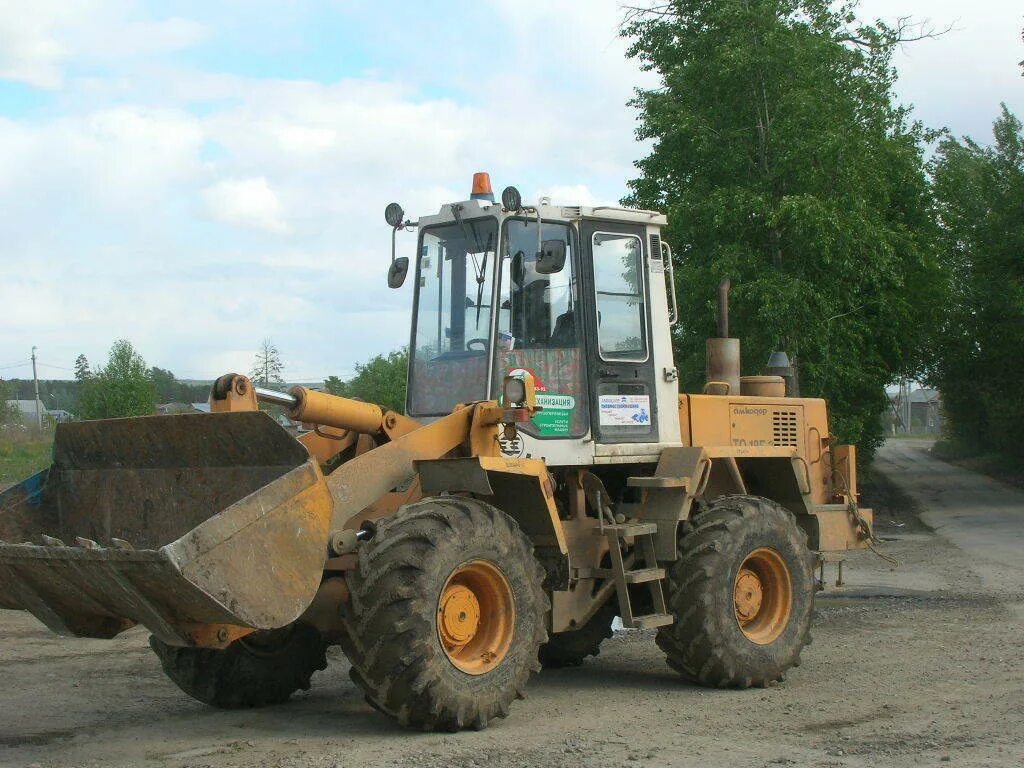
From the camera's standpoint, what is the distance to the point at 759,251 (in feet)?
76.7

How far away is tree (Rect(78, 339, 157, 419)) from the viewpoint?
52.6m

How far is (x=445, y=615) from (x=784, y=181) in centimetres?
1808

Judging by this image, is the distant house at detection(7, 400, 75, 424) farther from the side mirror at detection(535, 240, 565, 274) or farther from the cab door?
the side mirror at detection(535, 240, 565, 274)

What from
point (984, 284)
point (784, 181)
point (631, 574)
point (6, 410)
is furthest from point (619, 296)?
point (6, 410)

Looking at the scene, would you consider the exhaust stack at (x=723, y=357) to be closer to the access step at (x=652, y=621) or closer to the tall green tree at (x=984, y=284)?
the access step at (x=652, y=621)

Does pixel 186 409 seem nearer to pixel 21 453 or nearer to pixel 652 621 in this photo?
pixel 652 621

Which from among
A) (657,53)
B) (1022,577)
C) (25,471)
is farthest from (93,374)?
(1022,577)

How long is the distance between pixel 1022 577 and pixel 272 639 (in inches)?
455

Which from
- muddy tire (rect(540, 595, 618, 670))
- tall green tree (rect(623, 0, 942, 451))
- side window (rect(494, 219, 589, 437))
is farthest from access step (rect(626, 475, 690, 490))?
tall green tree (rect(623, 0, 942, 451))

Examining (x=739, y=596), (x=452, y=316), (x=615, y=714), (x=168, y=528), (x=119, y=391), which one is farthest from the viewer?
(x=119, y=391)

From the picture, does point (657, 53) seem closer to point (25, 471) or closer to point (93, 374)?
point (25, 471)

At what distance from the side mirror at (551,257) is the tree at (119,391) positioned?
4436cm

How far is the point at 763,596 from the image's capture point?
9344 mm

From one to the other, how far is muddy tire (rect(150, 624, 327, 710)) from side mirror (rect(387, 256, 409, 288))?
2.41m
